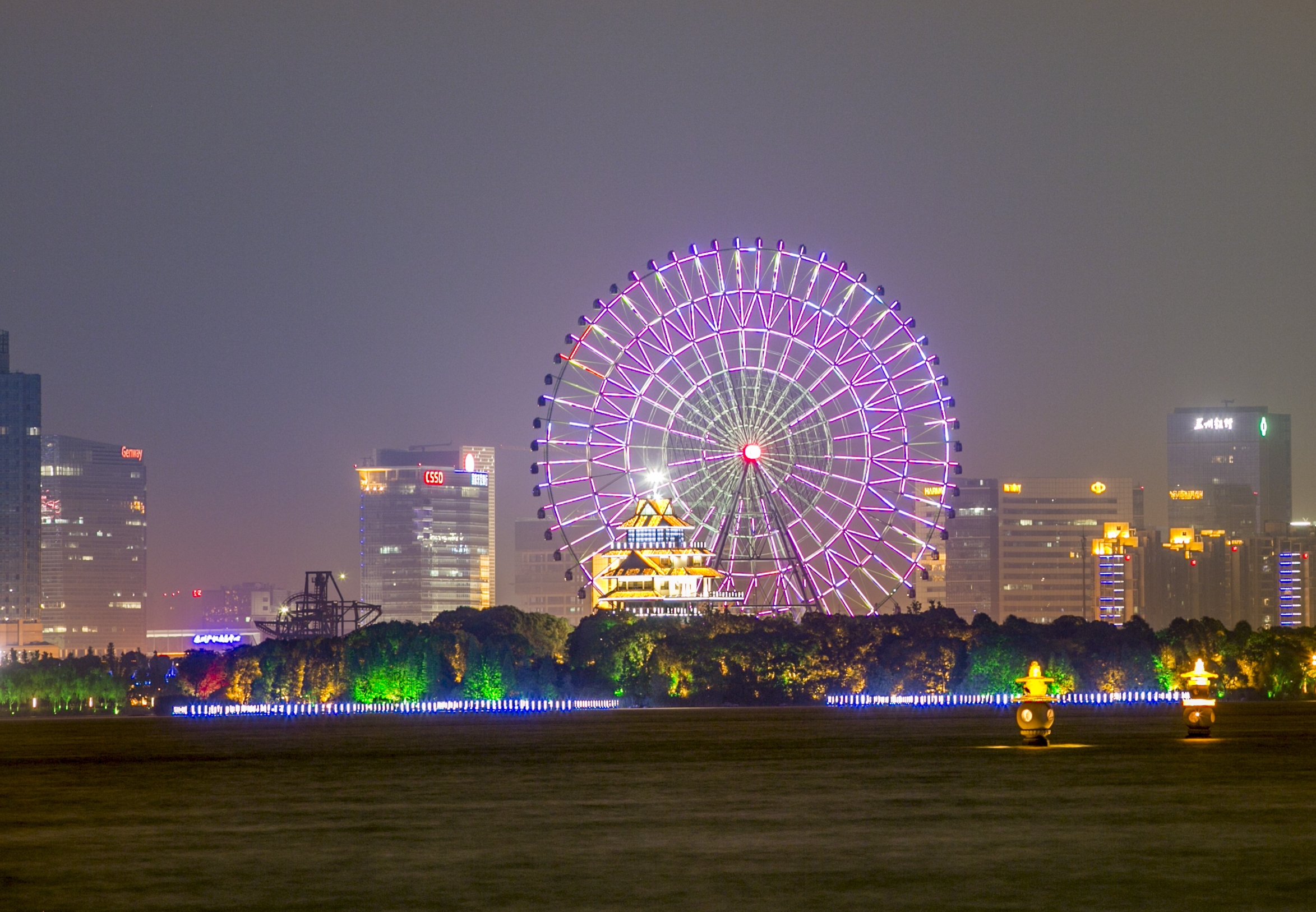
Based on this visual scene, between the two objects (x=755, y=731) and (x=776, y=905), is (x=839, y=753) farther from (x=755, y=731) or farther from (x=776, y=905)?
(x=776, y=905)

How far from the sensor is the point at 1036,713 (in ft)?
293

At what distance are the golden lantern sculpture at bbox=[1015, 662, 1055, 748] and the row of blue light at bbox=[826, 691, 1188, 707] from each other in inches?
3470

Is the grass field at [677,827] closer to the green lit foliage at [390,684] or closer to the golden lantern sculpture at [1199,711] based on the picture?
the golden lantern sculpture at [1199,711]

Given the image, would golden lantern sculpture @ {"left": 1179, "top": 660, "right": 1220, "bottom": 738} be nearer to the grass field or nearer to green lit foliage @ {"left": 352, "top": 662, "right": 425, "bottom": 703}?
the grass field

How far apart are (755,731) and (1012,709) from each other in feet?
161

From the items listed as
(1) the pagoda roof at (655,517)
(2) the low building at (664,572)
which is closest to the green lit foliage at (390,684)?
(2) the low building at (664,572)

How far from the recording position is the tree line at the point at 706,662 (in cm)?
18225

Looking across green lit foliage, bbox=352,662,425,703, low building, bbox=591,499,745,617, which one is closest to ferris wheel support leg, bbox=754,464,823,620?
low building, bbox=591,499,745,617

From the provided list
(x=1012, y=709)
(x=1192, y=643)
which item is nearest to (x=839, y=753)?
(x=1012, y=709)

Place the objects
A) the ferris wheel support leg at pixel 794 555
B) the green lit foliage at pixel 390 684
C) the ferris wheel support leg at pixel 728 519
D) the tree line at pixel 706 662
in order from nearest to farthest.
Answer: the ferris wheel support leg at pixel 728 519, the ferris wheel support leg at pixel 794 555, the green lit foliage at pixel 390 684, the tree line at pixel 706 662

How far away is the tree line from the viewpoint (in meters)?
182

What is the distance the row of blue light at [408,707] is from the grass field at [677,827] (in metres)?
80.2

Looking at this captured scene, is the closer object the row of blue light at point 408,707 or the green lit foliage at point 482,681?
the row of blue light at point 408,707

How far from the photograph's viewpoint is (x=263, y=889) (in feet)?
→ 121
